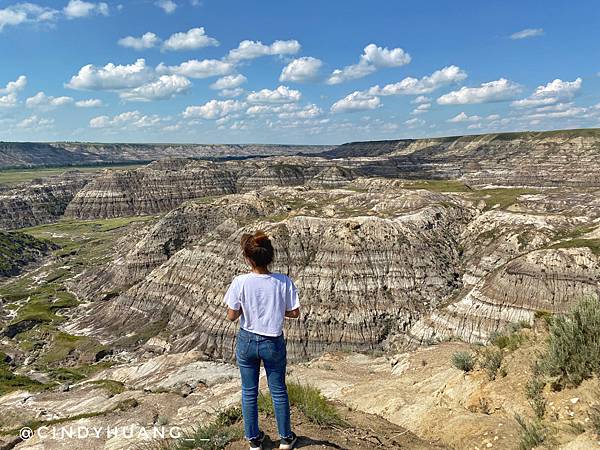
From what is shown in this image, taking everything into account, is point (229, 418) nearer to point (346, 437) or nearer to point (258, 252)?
point (346, 437)

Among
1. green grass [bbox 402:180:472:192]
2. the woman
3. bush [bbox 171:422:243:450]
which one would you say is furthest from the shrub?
green grass [bbox 402:180:472:192]

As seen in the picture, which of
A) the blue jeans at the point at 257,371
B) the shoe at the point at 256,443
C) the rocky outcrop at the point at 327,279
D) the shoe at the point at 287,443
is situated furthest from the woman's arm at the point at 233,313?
the rocky outcrop at the point at 327,279

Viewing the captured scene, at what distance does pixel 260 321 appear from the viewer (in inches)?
312

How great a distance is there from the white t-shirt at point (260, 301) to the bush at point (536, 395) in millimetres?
6556

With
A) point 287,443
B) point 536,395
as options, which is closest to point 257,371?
point 287,443

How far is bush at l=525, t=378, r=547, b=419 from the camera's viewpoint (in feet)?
32.1

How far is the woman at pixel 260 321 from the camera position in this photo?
7945 mm

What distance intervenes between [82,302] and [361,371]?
83.7 meters

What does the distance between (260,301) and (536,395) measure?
24.6 ft

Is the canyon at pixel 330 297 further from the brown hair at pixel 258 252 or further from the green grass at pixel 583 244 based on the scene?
the brown hair at pixel 258 252

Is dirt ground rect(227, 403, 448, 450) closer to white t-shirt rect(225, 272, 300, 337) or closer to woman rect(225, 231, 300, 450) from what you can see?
woman rect(225, 231, 300, 450)

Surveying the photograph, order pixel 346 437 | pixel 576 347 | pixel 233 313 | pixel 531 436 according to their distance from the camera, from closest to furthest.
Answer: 1. pixel 233 313
2. pixel 531 436
3. pixel 346 437
4. pixel 576 347

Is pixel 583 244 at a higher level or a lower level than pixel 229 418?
lower

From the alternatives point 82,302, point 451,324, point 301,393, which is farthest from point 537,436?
point 82,302
